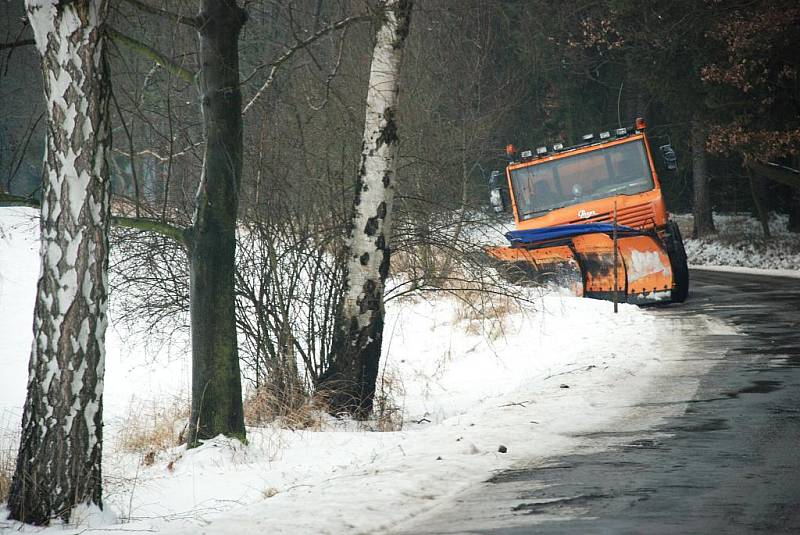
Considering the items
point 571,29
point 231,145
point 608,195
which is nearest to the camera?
point 231,145

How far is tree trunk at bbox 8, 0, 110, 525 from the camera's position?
5832mm

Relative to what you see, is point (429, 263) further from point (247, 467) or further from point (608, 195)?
point (608, 195)

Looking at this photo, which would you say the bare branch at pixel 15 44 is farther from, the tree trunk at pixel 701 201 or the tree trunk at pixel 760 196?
the tree trunk at pixel 701 201

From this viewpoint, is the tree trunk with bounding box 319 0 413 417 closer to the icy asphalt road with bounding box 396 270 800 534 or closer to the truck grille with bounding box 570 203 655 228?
the icy asphalt road with bounding box 396 270 800 534

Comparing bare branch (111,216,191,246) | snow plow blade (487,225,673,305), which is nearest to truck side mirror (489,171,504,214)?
snow plow blade (487,225,673,305)

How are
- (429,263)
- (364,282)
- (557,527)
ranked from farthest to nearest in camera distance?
(429,263) → (364,282) → (557,527)

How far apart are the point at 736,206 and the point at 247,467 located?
126 feet

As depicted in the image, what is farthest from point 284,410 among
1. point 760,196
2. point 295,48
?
point 760,196

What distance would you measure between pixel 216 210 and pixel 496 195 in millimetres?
9793

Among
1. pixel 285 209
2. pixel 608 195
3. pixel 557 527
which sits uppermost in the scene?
pixel 608 195

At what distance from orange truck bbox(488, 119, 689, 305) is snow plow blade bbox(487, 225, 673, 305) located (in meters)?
0.02

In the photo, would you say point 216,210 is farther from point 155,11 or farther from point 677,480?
point 677,480

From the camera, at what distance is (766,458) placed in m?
6.36

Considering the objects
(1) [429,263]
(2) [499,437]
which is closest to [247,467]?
(2) [499,437]
